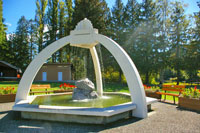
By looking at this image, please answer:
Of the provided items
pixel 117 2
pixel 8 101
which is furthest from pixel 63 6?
pixel 8 101

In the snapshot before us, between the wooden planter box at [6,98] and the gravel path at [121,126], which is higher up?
the wooden planter box at [6,98]

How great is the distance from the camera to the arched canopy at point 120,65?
5.80m

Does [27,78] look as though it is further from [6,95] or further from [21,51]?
[21,51]

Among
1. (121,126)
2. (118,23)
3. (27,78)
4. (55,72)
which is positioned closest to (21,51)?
(55,72)

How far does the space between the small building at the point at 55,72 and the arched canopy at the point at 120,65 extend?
775 inches

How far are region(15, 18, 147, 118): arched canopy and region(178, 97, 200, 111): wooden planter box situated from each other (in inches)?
115

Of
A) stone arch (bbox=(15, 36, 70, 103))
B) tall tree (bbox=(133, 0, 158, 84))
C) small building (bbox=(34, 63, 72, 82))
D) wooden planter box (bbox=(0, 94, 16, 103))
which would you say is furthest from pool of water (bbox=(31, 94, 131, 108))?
small building (bbox=(34, 63, 72, 82))

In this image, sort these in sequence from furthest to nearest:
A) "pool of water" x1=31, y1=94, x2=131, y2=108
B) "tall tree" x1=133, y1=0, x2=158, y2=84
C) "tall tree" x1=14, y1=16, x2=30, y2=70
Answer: "tall tree" x1=14, y1=16, x2=30, y2=70 < "tall tree" x1=133, y1=0, x2=158, y2=84 < "pool of water" x1=31, y1=94, x2=131, y2=108

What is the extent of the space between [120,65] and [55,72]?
2228cm

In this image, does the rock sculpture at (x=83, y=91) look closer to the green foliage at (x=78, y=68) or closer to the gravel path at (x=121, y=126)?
the gravel path at (x=121, y=126)

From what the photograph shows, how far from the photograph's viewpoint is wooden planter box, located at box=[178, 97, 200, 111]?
6.98m

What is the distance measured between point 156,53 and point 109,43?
62.3 ft

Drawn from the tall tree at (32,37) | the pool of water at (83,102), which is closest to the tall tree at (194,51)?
the pool of water at (83,102)

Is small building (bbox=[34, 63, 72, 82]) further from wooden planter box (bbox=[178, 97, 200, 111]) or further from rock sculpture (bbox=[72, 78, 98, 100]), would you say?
wooden planter box (bbox=[178, 97, 200, 111])
